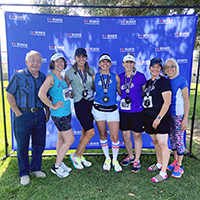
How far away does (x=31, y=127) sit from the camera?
2703mm

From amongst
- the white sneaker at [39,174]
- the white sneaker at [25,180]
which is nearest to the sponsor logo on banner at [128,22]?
the white sneaker at [39,174]

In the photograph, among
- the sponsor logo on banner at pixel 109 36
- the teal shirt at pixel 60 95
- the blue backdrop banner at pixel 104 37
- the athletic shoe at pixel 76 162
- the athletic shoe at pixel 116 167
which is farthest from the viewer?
the sponsor logo on banner at pixel 109 36

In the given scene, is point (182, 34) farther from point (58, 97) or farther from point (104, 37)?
point (58, 97)

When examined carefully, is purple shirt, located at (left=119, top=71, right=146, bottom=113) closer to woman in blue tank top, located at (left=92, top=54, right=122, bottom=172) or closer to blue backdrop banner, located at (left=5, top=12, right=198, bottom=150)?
woman in blue tank top, located at (left=92, top=54, right=122, bottom=172)

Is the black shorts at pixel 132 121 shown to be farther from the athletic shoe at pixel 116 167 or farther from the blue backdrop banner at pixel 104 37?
the blue backdrop banner at pixel 104 37

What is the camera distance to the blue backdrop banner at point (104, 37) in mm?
3494

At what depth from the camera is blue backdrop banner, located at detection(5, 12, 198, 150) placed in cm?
349

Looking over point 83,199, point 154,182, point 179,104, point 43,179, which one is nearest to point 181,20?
point 179,104

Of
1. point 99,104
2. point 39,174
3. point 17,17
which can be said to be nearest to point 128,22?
point 99,104

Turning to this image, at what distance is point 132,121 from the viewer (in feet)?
9.90

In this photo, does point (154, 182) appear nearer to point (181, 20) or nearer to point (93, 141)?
point (93, 141)

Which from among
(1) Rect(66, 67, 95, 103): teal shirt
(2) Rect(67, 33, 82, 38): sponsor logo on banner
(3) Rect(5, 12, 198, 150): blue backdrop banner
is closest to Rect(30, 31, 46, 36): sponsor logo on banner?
(3) Rect(5, 12, 198, 150): blue backdrop banner

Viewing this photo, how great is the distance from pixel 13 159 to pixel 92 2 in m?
5.78

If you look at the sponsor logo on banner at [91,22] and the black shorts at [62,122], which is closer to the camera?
the black shorts at [62,122]
